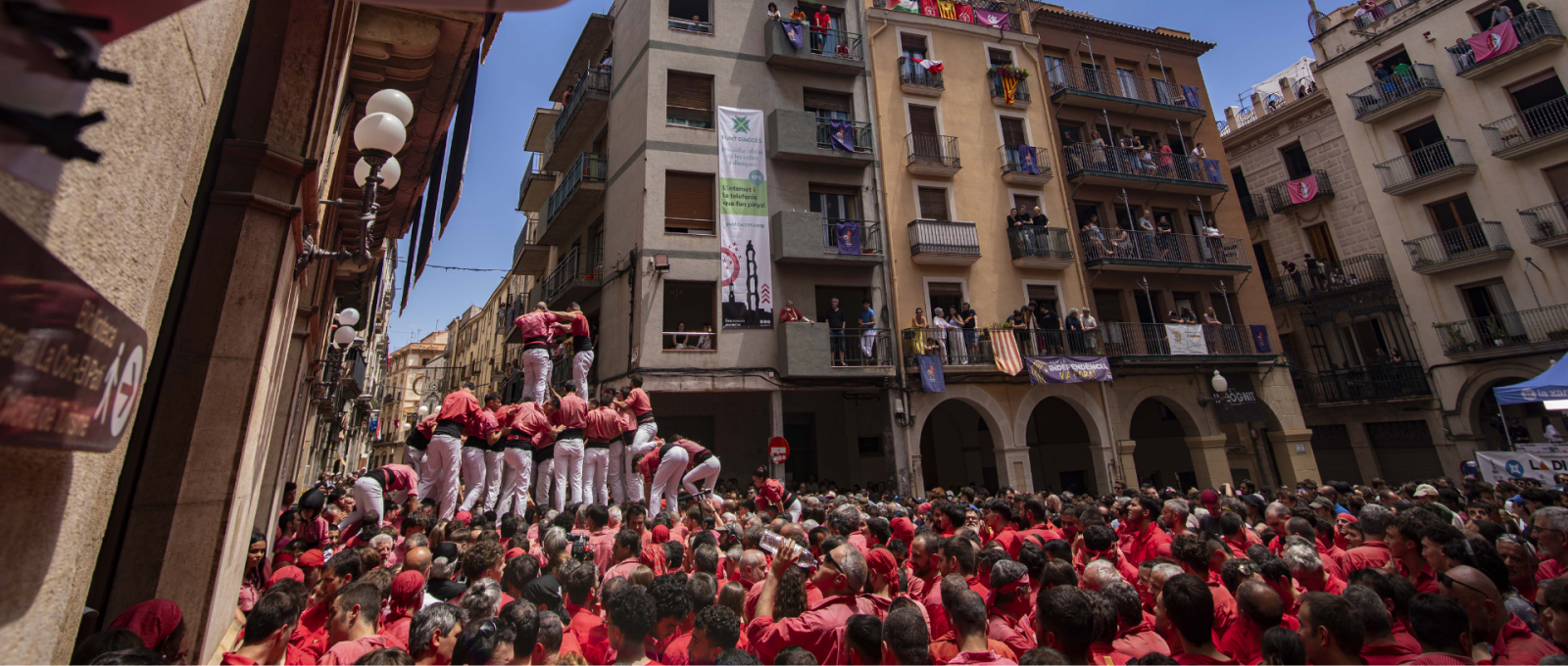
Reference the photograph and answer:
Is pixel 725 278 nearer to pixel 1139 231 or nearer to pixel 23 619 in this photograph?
pixel 1139 231

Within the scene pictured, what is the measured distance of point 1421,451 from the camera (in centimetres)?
2138

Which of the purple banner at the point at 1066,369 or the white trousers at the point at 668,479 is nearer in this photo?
the white trousers at the point at 668,479

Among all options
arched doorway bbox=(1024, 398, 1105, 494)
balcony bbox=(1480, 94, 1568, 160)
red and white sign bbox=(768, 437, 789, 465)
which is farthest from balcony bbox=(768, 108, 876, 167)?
balcony bbox=(1480, 94, 1568, 160)

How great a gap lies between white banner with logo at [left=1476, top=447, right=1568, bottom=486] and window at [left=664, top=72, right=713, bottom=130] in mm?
A: 19638

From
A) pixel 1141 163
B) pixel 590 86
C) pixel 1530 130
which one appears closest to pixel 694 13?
pixel 590 86

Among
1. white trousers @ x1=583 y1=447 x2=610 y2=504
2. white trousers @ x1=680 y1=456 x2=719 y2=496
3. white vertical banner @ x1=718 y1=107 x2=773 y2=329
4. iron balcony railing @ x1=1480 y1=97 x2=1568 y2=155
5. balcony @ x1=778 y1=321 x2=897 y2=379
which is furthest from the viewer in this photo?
iron balcony railing @ x1=1480 y1=97 x2=1568 y2=155

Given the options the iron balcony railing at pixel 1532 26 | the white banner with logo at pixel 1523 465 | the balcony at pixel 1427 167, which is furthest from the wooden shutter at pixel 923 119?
the iron balcony railing at pixel 1532 26

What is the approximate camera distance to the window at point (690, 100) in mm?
18078

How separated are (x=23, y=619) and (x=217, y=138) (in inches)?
146

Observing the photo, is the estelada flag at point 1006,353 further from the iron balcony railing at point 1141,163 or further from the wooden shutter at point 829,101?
the wooden shutter at point 829,101

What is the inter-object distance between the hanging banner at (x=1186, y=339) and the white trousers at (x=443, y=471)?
1960 centimetres

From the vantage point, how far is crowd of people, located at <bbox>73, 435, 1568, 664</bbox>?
3.17m

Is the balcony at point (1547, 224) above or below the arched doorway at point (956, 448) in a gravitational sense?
above

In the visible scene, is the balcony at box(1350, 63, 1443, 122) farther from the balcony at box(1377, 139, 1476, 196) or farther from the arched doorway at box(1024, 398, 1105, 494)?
the arched doorway at box(1024, 398, 1105, 494)
